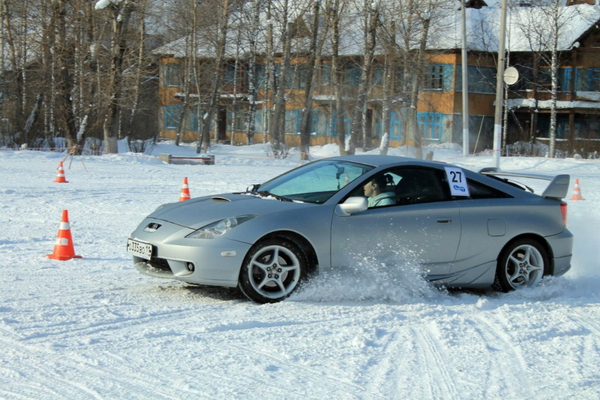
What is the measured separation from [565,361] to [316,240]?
8.16 feet

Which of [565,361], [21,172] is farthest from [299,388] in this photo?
[21,172]

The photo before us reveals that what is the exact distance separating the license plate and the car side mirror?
5.85ft

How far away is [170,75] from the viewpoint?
61.0 meters

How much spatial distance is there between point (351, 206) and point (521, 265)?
2194mm

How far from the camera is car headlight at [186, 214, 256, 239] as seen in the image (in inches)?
285

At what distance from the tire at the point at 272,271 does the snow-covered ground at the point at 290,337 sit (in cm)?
14

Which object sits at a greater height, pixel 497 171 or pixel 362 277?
pixel 497 171

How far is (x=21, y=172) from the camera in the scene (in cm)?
2291

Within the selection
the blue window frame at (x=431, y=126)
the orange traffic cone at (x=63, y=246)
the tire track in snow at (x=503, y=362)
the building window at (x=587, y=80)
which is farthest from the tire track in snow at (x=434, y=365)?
the building window at (x=587, y=80)

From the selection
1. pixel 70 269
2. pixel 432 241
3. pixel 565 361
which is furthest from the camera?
pixel 70 269

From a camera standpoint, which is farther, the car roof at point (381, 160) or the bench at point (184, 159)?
the bench at point (184, 159)

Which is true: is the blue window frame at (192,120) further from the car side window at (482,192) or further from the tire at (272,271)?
the tire at (272,271)

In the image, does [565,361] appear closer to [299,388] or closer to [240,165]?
[299,388]

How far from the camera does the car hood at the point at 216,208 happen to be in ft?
24.4
